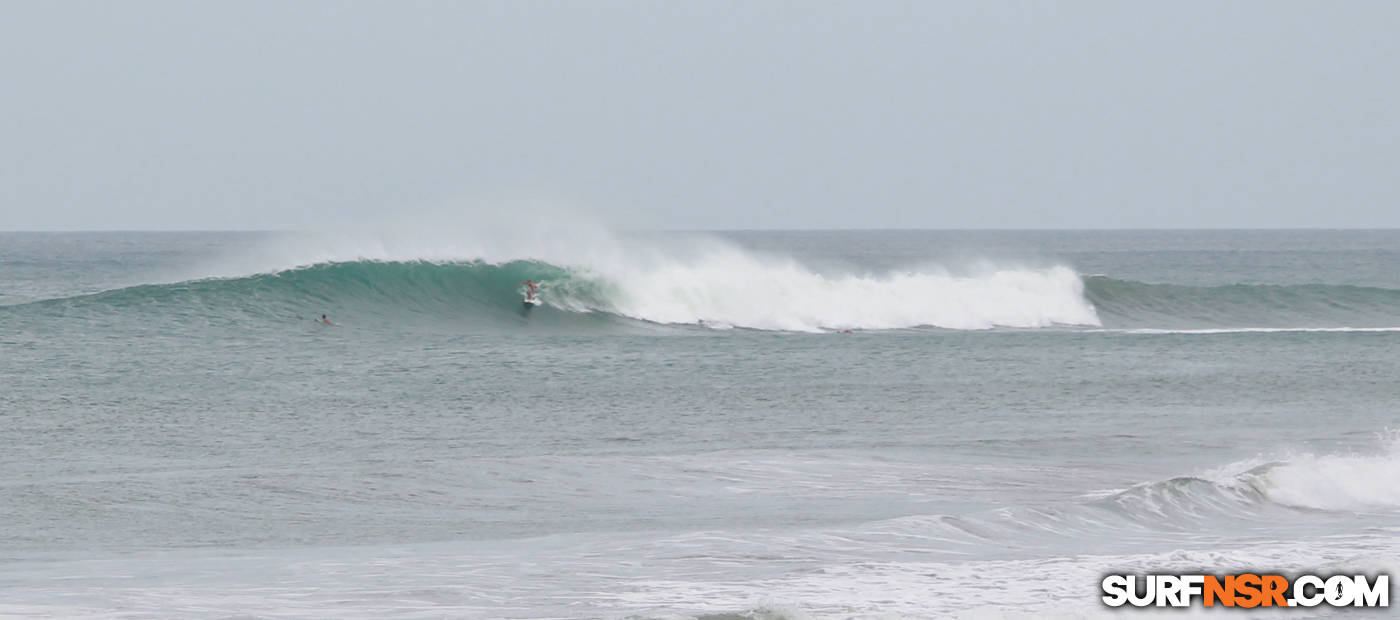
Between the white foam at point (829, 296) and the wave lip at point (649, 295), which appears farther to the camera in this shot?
the white foam at point (829, 296)

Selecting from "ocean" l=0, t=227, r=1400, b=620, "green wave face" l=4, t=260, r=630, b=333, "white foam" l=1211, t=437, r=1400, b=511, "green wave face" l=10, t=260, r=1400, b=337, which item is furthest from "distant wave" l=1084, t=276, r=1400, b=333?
"white foam" l=1211, t=437, r=1400, b=511

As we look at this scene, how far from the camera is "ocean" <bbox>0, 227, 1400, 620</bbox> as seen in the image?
7355mm

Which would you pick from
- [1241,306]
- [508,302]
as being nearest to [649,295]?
[508,302]

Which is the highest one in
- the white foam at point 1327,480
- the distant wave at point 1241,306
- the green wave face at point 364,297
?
the distant wave at point 1241,306

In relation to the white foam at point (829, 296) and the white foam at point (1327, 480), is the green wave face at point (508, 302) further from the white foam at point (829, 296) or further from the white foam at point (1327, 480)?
the white foam at point (1327, 480)

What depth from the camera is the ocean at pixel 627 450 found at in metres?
7.36

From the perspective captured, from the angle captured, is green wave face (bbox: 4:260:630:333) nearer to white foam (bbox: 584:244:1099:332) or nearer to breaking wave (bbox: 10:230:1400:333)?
breaking wave (bbox: 10:230:1400:333)

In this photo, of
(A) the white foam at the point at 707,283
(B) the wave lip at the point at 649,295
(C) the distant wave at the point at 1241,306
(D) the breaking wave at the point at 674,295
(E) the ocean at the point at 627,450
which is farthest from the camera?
(C) the distant wave at the point at 1241,306

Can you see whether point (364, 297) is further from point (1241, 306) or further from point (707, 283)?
point (1241, 306)

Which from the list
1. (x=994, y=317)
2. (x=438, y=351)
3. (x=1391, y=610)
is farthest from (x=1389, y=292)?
(x=1391, y=610)

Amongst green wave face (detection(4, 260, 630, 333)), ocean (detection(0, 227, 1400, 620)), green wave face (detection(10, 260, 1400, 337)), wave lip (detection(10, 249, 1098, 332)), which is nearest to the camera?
ocean (detection(0, 227, 1400, 620))

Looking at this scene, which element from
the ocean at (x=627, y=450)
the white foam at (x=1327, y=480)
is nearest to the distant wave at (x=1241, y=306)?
the ocean at (x=627, y=450)

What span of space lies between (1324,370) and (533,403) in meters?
10.9

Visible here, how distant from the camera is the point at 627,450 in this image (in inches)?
478
